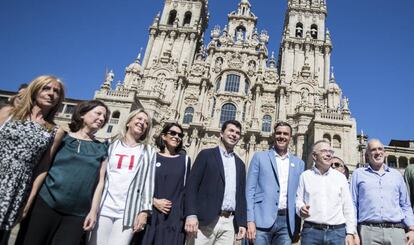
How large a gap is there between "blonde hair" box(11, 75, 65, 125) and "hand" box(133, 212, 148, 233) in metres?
1.85

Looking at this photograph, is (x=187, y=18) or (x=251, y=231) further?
(x=187, y=18)

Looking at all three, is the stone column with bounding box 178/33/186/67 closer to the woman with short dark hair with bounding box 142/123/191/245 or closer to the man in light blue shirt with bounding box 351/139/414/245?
the woman with short dark hair with bounding box 142/123/191/245

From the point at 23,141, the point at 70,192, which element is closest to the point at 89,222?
the point at 70,192

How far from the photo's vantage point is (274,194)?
512 centimetres

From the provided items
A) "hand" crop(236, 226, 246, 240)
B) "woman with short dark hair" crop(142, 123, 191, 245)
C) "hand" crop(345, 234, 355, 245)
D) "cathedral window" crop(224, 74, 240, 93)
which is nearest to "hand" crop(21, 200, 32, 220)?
"woman with short dark hair" crop(142, 123, 191, 245)

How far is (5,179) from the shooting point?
136 inches

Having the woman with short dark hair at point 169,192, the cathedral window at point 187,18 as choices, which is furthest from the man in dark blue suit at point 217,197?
the cathedral window at point 187,18

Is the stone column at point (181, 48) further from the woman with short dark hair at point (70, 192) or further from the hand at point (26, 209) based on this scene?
the hand at point (26, 209)

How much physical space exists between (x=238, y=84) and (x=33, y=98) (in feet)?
105

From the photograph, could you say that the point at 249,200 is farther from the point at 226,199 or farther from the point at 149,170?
the point at 149,170

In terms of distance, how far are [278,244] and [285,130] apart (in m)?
1.97

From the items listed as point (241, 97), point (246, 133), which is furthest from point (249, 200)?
point (241, 97)

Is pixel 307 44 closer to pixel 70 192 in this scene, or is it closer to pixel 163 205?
pixel 163 205

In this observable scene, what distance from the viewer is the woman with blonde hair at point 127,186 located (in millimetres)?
4258
